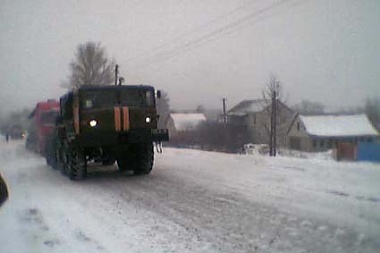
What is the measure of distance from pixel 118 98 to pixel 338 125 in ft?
181

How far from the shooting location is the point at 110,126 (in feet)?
44.3

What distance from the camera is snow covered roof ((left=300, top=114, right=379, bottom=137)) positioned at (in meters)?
58.2

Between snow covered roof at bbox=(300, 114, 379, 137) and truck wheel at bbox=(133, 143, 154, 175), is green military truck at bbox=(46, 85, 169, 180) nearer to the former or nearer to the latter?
truck wheel at bbox=(133, 143, 154, 175)

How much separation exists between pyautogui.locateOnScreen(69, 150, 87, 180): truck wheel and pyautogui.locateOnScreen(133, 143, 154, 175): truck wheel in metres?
1.71

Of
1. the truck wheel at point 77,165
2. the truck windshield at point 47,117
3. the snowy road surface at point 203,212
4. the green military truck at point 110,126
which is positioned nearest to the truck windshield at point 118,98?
the green military truck at point 110,126

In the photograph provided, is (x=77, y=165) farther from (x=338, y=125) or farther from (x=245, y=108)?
(x=245, y=108)

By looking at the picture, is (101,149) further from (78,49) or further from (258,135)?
(258,135)

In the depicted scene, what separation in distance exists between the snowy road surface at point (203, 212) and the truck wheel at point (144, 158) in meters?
0.51

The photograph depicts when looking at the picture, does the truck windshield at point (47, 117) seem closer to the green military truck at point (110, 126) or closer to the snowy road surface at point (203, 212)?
the green military truck at point (110, 126)

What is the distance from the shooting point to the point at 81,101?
44.0ft

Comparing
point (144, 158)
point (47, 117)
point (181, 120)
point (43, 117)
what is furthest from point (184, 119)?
point (144, 158)

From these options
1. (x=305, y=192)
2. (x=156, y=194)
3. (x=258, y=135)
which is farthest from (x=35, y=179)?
(x=258, y=135)

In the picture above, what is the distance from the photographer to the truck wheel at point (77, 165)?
1411cm

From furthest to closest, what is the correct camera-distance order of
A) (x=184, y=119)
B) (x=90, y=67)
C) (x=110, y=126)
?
(x=184, y=119), (x=90, y=67), (x=110, y=126)
